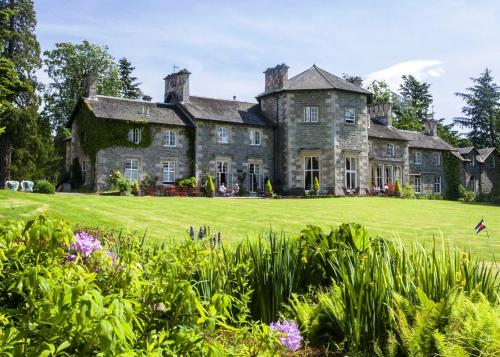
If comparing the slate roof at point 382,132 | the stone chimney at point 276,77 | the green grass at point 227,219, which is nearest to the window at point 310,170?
the stone chimney at point 276,77

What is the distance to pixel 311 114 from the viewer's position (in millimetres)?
40344

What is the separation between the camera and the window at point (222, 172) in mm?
38812

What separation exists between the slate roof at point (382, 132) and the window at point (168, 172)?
61.7 ft

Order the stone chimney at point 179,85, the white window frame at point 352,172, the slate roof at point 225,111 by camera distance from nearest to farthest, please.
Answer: the slate roof at point 225,111
the stone chimney at point 179,85
the white window frame at point 352,172

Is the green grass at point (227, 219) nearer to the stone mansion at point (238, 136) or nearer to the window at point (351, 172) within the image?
the stone mansion at point (238, 136)

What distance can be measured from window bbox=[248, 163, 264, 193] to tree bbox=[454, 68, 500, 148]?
156 feet

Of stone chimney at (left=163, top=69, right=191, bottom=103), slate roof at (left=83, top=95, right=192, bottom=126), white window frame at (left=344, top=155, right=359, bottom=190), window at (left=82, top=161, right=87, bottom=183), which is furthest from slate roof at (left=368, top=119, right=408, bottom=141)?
window at (left=82, top=161, right=87, bottom=183)

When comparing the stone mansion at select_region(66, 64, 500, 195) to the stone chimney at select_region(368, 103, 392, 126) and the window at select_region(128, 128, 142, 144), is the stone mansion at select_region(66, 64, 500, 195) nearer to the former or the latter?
the window at select_region(128, 128, 142, 144)

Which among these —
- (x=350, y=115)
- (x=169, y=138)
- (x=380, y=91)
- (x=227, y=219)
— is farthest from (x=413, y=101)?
(x=227, y=219)

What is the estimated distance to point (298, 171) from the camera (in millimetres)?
39969

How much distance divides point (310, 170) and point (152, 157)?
1262cm

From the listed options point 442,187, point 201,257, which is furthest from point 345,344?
point 442,187

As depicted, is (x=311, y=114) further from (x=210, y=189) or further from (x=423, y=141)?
(x=423, y=141)

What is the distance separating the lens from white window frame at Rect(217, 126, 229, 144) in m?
39.0
